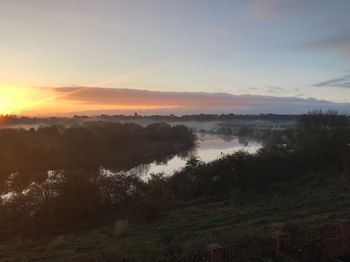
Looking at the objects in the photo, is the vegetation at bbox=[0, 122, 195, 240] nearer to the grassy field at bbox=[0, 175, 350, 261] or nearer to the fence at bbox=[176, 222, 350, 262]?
the grassy field at bbox=[0, 175, 350, 261]

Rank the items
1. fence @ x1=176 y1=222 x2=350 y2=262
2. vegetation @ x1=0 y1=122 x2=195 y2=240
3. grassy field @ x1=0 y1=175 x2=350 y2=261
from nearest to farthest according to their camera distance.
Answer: fence @ x1=176 y1=222 x2=350 y2=262 < grassy field @ x1=0 y1=175 x2=350 y2=261 < vegetation @ x1=0 y1=122 x2=195 y2=240

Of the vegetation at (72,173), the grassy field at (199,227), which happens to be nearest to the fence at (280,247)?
the grassy field at (199,227)

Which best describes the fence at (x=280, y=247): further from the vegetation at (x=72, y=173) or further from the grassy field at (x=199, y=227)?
the vegetation at (x=72, y=173)

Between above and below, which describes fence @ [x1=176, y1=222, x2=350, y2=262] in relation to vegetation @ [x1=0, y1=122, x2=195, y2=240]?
above

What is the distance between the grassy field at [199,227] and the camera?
13.5m

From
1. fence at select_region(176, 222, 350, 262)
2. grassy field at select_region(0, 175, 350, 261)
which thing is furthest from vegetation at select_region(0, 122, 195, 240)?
fence at select_region(176, 222, 350, 262)

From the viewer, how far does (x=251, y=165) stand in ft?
102

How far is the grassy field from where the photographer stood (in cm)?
1350

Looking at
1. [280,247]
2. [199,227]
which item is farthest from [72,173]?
[280,247]

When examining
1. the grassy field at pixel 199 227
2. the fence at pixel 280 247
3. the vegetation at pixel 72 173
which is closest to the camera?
the fence at pixel 280 247

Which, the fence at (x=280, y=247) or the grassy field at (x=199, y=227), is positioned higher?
the fence at (x=280, y=247)

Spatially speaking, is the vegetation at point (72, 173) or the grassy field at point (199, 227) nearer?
the grassy field at point (199, 227)

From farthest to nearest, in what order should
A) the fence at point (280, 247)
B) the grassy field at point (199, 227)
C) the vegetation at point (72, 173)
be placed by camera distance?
the vegetation at point (72, 173) → the grassy field at point (199, 227) → the fence at point (280, 247)

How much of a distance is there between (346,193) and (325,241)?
550 inches
